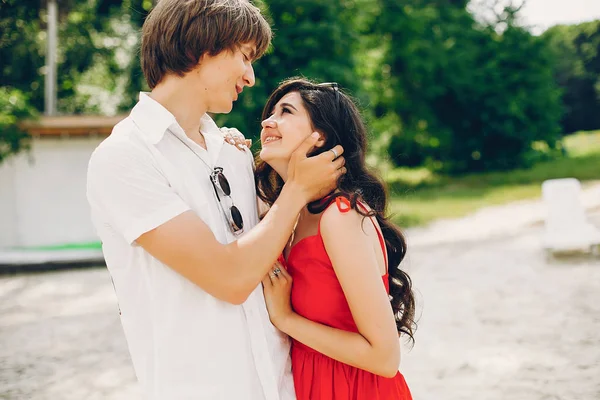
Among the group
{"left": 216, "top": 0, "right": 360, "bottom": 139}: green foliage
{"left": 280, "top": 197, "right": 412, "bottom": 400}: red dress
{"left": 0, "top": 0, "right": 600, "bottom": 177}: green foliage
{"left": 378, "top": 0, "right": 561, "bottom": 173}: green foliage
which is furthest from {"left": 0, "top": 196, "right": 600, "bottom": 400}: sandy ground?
{"left": 378, "top": 0, "right": 561, "bottom": 173}: green foliage

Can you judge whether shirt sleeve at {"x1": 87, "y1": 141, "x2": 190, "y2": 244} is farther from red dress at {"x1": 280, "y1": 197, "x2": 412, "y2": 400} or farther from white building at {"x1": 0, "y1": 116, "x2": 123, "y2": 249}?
white building at {"x1": 0, "y1": 116, "x2": 123, "y2": 249}

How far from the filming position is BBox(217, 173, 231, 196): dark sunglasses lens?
1870mm

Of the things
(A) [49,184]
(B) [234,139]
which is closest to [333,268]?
(B) [234,139]

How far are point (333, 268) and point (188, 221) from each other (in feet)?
2.02

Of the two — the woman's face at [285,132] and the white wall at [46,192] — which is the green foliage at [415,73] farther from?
the woman's face at [285,132]

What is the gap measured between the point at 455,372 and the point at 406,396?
134 inches

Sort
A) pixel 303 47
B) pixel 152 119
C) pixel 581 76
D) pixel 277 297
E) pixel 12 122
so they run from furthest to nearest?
pixel 581 76
pixel 303 47
pixel 12 122
pixel 277 297
pixel 152 119

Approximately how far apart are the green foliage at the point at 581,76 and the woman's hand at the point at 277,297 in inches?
1591

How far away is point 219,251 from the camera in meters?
1.68

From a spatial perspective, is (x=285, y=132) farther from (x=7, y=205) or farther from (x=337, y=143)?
(x=7, y=205)

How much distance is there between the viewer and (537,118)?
1002 inches

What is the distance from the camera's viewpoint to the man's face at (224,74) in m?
1.90

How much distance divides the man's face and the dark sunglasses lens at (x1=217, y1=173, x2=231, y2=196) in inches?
9.5

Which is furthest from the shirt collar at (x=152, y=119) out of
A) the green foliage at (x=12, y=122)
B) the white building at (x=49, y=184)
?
the green foliage at (x=12, y=122)
